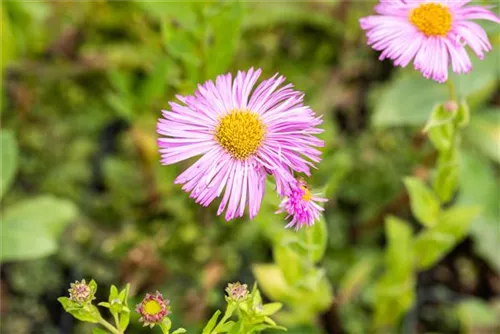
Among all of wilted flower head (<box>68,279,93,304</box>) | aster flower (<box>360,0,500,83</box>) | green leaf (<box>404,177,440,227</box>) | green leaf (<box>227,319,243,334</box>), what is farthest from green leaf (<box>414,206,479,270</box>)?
wilted flower head (<box>68,279,93,304</box>)

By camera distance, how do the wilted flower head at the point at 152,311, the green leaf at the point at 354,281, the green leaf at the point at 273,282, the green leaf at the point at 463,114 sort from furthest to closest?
the green leaf at the point at 354,281 → the green leaf at the point at 273,282 → the green leaf at the point at 463,114 → the wilted flower head at the point at 152,311

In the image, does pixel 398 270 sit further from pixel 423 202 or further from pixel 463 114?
pixel 463 114

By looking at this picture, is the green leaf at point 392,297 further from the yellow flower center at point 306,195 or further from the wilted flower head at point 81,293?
the wilted flower head at point 81,293

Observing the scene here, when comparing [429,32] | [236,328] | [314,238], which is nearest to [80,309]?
[236,328]

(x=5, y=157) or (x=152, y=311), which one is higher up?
(x=5, y=157)

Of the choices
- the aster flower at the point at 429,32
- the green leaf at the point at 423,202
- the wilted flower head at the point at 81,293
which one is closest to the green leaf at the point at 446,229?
the green leaf at the point at 423,202

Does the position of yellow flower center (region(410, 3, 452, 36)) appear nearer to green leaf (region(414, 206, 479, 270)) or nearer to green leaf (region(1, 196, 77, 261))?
green leaf (region(414, 206, 479, 270))
